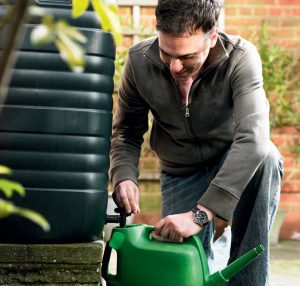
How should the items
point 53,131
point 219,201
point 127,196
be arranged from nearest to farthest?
point 53,131
point 219,201
point 127,196

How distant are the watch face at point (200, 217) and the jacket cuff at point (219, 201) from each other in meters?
0.03

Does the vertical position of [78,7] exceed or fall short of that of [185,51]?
it exceeds it

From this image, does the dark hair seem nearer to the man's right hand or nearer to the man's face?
the man's face

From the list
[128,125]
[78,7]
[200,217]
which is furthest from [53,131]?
[78,7]

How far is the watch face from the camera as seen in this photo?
2.24 metres

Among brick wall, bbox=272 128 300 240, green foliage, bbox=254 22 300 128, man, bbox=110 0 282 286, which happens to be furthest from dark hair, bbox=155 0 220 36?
brick wall, bbox=272 128 300 240

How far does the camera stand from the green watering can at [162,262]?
7.25 feet

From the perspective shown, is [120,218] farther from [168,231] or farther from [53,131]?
[53,131]

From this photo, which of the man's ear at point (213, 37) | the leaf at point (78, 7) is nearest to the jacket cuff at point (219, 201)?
the man's ear at point (213, 37)

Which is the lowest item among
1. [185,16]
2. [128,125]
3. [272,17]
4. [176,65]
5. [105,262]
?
[105,262]

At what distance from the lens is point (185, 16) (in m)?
2.32

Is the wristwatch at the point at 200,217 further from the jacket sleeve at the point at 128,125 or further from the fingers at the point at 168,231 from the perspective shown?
the jacket sleeve at the point at 128,125

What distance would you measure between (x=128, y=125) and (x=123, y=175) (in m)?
0.25

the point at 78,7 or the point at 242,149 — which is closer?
the point at 78,7
